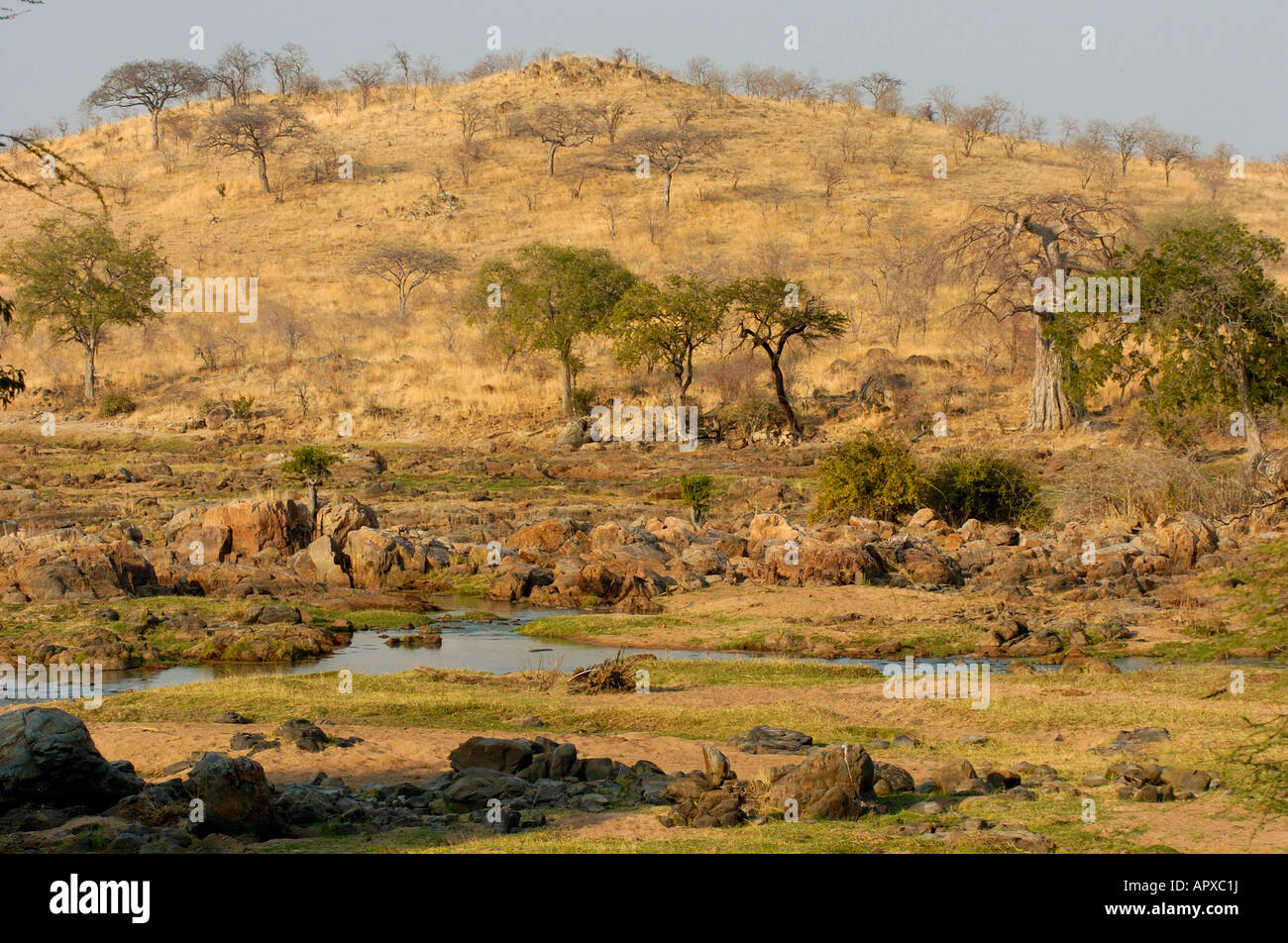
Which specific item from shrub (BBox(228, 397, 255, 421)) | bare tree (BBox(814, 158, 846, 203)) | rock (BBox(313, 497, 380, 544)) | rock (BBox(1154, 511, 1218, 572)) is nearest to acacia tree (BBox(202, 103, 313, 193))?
bare tree (BBox(814, 158, 846, 203))

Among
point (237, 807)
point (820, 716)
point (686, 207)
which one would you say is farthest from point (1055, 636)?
point (686, 207)

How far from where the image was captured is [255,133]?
7175 cm

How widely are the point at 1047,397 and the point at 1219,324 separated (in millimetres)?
11186

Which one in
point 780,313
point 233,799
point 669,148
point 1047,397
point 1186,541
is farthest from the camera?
point 669,148

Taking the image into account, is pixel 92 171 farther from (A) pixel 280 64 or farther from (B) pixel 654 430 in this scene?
(B) pixel 654 430

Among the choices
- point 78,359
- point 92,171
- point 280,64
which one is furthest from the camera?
point 280,64

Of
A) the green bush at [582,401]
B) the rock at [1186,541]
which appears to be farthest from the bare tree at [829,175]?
the rock at [1186,541]

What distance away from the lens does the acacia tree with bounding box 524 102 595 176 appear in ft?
243

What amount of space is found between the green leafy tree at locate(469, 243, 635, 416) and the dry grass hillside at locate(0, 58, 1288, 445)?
2.02 m

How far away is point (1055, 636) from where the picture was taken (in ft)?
56.1

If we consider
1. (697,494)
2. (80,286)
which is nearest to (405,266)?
(80,286)

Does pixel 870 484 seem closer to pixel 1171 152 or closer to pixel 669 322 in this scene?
pixel 669 322

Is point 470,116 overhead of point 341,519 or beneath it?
overhead

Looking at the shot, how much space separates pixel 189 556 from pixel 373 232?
45300 mm
